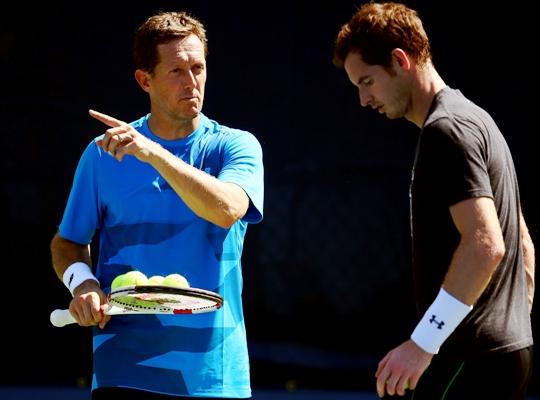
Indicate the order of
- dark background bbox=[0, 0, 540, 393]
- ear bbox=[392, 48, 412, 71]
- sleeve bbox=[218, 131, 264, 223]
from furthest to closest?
dark background bbox=[0, 0, 540, 393] < sleeve bbox=[218, 131, 264, 223] < ear bbox=[392, 48, 412, 71]

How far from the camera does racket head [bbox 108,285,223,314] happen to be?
3107 millimetres

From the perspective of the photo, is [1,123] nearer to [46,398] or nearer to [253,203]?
[46,398]

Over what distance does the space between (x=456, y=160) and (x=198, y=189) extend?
0.76m

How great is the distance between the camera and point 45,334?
5.54 meters

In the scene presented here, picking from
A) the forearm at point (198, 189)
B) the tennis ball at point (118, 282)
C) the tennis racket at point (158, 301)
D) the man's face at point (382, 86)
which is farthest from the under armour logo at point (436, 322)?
the tennis ball at point (118, 282)

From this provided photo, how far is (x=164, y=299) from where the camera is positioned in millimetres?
3238

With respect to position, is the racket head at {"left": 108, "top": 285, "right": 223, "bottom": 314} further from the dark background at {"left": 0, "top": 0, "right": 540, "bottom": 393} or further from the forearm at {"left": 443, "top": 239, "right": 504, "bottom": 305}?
the dark background at {"left": 0, "top": 0, "right": 540, "bottom": 393}

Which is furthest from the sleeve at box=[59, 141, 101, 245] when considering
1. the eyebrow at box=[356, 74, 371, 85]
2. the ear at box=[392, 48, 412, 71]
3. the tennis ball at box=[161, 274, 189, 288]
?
the ear at box=[392, 48, 412, 71]

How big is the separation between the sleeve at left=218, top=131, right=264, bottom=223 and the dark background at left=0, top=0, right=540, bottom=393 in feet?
6.38

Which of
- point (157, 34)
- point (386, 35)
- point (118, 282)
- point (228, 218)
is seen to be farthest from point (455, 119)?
point (157, 34)

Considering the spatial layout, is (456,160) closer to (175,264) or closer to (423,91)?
(423,91)

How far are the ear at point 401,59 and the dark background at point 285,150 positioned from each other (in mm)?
2512

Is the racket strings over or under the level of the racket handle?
over

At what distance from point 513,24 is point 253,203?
248 cm
